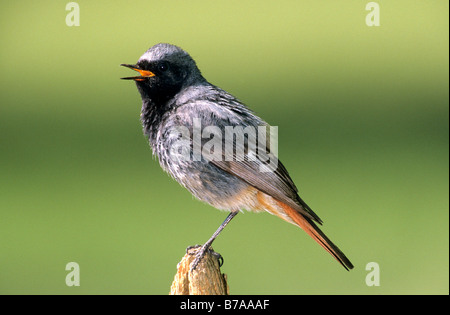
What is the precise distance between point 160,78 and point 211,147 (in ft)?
2.06

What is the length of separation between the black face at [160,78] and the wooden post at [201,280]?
3.74 ft

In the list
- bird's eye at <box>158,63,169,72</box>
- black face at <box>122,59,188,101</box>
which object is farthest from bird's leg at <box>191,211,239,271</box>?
bird's eye at <box>158,63,169,72</box>

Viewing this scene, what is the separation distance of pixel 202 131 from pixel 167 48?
643mm

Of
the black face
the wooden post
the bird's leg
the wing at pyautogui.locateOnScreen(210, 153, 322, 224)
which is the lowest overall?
the wooden post

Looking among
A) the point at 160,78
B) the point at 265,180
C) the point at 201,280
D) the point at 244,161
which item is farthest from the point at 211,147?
the point at 201,280

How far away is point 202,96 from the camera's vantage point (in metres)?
3.61

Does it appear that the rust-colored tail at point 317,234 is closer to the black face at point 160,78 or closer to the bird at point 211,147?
the bird at point 211,147

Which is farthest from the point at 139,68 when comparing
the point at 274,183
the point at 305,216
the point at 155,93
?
the point at 305,216

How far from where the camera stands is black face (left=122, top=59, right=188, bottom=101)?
3604 mm

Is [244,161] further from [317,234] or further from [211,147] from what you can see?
[317,234]

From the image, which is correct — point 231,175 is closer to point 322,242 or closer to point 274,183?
point 274,183

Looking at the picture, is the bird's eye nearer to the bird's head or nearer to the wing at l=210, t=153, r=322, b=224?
the bird's head

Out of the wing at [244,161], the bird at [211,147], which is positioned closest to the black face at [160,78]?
the bird at [211,147]

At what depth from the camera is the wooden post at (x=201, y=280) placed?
2.98m
